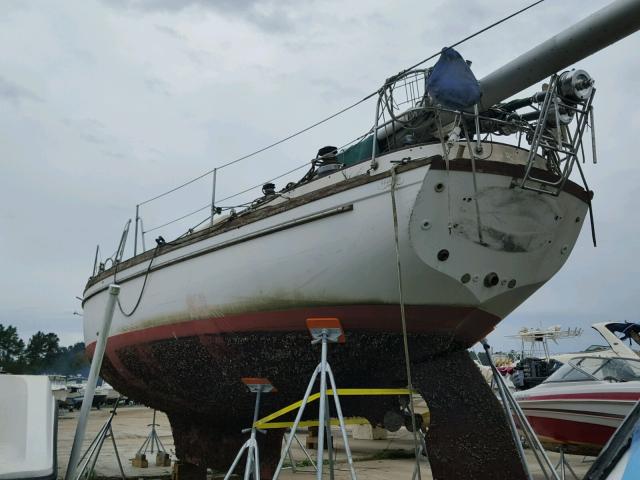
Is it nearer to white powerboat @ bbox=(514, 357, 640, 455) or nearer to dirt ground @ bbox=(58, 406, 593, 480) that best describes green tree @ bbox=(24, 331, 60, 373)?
dirt ground @ bbox=(58, 406, 593, 480)

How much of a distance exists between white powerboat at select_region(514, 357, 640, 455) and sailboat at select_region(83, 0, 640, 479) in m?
3.03

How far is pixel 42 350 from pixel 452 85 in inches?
3146

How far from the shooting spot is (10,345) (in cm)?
6969

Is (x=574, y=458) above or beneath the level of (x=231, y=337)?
beneath

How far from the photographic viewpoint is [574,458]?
1212 centimetres

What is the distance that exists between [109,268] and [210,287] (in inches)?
125

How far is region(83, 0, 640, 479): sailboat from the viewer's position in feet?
14.9

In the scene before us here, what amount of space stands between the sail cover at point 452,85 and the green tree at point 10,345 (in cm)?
7317

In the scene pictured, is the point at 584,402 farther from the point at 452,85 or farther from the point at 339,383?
the point at 452,85

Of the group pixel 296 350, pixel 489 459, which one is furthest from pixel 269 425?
pixel 489 459

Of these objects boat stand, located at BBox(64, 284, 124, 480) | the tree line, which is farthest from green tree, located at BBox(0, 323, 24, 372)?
boat stand, located at BBox(64, 284, 124, 480)

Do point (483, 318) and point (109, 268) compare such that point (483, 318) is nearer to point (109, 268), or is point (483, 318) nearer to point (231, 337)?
point (231, 337)

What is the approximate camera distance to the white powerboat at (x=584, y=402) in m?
7.23

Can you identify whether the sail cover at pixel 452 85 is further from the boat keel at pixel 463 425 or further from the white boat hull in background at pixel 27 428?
the white boat hull in background at pixel 27 428
